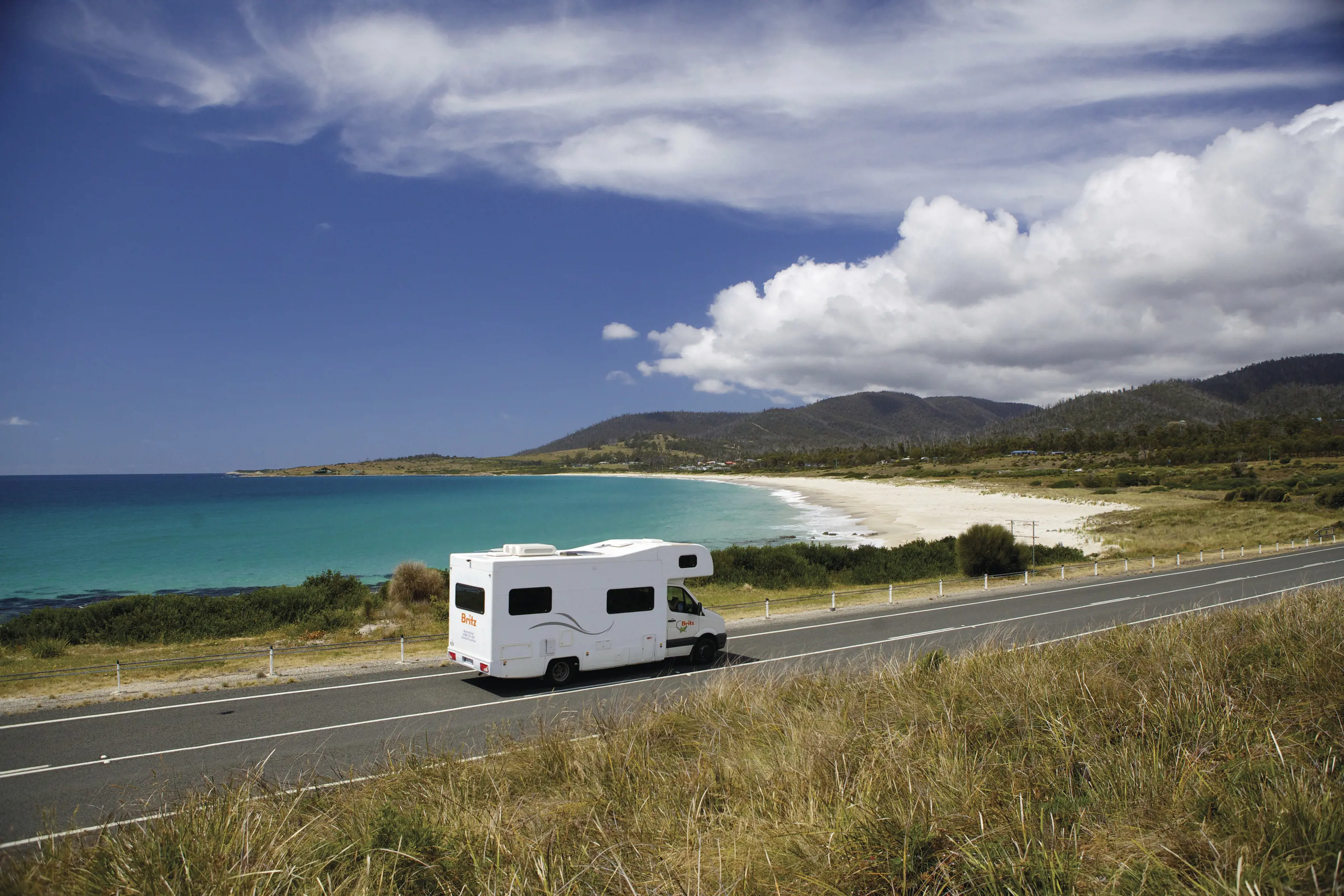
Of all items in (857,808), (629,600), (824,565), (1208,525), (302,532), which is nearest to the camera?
(857,808)

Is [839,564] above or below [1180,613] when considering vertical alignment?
below

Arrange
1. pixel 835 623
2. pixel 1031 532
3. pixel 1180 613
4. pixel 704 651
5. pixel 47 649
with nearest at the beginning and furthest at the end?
pixel 704 651 → pixel 1180 613 → pixel 47 649 → pixel 835 623 → pixel 1031 532

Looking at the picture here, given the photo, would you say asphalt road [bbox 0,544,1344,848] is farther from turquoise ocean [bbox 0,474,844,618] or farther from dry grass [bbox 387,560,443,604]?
turquoise ocean [bbox 0,474,844,618]

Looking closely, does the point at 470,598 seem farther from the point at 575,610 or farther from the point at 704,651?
the point at 704,651

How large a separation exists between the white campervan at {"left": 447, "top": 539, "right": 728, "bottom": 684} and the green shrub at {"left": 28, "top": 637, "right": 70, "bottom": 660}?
13673mm

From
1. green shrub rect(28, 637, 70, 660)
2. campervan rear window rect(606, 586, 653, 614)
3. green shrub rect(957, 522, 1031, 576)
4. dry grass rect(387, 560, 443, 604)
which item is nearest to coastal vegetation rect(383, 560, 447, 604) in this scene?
dry grass rect(387, 560, 443, 604)

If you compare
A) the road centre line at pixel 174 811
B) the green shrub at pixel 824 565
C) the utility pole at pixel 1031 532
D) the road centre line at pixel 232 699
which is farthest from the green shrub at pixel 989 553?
the road centre line at pixel 174 811

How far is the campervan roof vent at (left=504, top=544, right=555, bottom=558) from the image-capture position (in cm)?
1447

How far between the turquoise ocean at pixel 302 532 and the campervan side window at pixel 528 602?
3416cm

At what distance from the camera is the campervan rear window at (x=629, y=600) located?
49.4 ft

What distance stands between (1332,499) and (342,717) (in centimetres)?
7724

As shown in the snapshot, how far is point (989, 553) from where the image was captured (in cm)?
3516

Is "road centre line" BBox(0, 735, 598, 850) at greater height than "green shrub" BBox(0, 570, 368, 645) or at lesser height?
greater

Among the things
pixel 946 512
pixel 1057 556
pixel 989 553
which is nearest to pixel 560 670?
pixel 989 553
